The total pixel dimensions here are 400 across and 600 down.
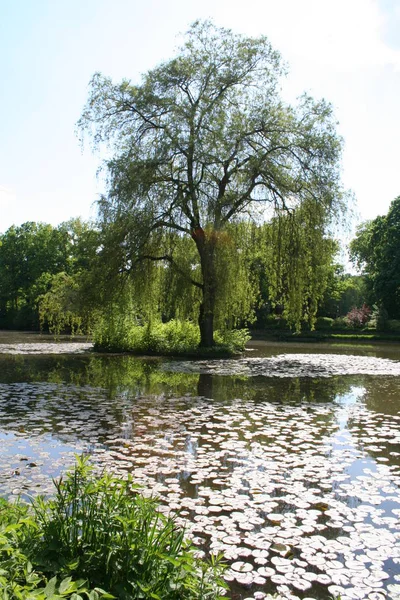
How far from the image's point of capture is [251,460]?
5.95 m

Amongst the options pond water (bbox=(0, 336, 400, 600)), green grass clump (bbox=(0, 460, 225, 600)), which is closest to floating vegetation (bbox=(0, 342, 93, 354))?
pond water (bbox=(0, 336, 400, 600))

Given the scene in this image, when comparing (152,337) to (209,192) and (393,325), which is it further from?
(393,325)

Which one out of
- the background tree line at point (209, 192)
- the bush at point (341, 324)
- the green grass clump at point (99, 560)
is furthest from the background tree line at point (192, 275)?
the bush at point (341, 324)

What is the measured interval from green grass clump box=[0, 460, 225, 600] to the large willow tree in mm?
15695

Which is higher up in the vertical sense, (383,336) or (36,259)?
(36,259)

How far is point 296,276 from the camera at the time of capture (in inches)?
730

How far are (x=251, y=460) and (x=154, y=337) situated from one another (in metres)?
16.1

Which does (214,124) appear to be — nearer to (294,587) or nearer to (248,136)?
(248,136)

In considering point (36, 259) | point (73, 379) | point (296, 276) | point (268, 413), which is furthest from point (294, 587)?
point (36, 259)

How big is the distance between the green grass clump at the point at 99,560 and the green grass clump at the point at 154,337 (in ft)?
59.5

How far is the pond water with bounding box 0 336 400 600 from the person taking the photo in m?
3.55

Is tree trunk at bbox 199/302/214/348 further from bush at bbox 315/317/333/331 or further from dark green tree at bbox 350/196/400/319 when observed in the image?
dark green tree at bbox 350/196/400/319

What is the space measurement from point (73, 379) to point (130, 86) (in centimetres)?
1180

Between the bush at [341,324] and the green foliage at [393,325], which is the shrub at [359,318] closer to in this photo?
the bush at [341,324]
